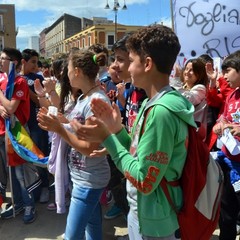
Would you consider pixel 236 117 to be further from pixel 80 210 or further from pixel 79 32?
pixel 79 32

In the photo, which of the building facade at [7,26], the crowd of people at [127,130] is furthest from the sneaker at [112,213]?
the building facade at [7,26]

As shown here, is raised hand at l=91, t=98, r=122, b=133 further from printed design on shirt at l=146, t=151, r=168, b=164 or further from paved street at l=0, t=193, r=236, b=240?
paved street at l=0, t=193, r=236, b=240

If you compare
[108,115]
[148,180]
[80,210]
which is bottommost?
[80,210]

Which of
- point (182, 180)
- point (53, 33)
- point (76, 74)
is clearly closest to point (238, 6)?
point (76, 74)

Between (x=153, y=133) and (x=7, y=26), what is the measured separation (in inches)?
2439

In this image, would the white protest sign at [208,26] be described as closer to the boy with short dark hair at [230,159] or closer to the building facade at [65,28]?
the boy with short dark hair at [230,159]

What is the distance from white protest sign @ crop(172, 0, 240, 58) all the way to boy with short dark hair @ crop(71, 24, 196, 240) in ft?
7.63

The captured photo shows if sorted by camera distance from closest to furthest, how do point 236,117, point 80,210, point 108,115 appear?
point 108,115
point 80,210
point 236,117

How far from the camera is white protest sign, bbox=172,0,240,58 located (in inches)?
141

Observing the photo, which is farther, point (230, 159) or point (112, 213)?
point (112, 213)

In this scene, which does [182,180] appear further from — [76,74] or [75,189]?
[76,74]

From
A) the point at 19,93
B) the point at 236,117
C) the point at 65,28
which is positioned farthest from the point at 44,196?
the point at 65,28

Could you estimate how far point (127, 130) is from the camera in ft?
9.04

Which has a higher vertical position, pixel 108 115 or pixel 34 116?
pixel 108 115
